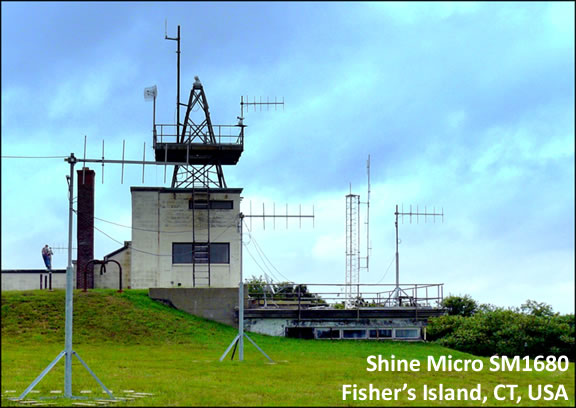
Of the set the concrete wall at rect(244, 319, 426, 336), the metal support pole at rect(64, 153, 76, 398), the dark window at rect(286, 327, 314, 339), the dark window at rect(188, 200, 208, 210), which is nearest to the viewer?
the metal support pole at rect(64, 153, 76, 398)

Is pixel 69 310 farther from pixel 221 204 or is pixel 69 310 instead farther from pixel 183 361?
pixel 221 204

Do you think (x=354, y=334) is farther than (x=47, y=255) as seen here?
No

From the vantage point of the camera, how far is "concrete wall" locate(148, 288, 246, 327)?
1518 inches

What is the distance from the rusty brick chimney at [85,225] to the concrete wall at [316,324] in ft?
34.7

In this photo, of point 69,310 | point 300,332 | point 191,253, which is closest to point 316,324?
point 300,332

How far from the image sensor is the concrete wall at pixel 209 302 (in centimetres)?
3856

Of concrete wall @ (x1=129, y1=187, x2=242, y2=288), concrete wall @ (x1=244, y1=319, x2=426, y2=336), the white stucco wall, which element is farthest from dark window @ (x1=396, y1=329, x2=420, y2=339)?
the white stucco wall

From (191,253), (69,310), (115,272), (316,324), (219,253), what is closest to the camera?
(69,310)

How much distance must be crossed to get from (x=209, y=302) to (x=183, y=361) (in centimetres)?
1113

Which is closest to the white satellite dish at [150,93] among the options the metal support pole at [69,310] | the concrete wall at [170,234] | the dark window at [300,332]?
the concrete wall at [170,234]

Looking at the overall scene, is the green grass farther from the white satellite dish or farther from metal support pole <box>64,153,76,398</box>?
the white satellite dish

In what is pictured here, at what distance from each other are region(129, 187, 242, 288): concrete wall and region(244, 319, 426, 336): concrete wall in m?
5.66

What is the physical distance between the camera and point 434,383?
21031mm

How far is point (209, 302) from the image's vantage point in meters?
38.7
